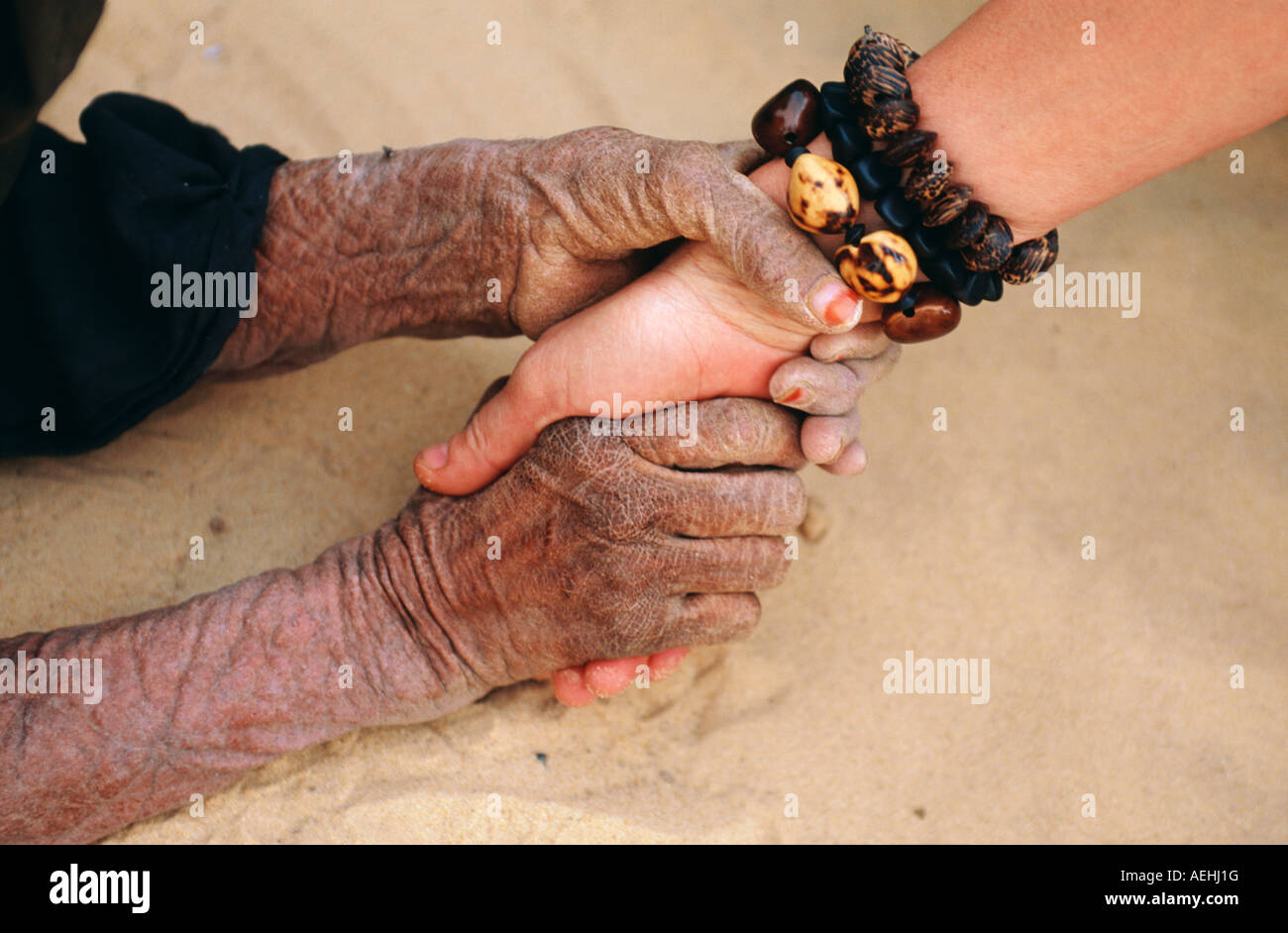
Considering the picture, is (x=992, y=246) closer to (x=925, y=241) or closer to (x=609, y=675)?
(x=925, y=241)

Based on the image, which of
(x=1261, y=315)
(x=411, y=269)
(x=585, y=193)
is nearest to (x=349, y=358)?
(x=411, y=269)

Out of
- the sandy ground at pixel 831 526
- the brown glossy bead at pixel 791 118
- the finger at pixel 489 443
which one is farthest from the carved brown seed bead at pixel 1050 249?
the finger at pixel 489 443

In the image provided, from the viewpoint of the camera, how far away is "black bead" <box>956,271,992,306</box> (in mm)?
1307

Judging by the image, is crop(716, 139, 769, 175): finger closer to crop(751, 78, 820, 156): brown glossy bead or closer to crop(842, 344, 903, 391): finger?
crop(751, 78, 820, 156): brown glossy bead

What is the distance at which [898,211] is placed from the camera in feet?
4.24

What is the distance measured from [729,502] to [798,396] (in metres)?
0.17

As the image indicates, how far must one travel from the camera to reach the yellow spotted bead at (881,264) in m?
1.24

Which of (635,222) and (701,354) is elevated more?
(635,222)

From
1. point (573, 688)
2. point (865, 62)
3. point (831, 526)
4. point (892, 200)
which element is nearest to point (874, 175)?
point (892, 200)

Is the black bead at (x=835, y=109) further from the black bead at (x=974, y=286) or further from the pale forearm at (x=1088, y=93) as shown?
the black bead at (x=974, y=286)

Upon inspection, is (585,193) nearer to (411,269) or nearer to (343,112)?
(411,269)

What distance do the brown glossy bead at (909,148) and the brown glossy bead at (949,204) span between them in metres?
0.05

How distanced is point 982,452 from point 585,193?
0.90 m

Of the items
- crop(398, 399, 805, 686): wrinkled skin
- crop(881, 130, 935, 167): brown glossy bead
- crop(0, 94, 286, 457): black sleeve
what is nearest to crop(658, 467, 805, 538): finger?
crop(398, 399, 805, 686): wrinkled skin
